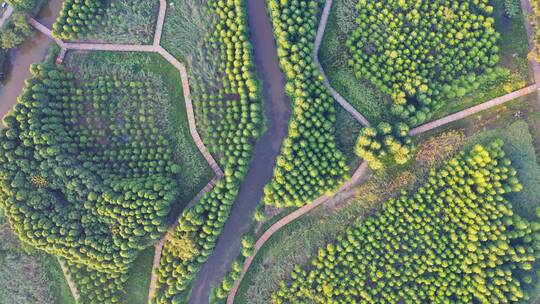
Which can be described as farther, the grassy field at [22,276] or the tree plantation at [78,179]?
the grassy field at [22,276]

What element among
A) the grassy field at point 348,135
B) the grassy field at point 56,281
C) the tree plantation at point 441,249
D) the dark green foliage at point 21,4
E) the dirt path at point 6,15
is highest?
the dark green foliage at point 21,4

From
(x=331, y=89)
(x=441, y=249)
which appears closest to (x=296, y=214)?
(x=331, y=89)

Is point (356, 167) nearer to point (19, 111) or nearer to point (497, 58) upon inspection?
point (497, 58)

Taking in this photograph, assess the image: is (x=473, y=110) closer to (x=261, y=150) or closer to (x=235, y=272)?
(x=261, y=150)

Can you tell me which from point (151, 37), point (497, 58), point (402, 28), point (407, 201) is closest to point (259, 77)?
point (151, 37)

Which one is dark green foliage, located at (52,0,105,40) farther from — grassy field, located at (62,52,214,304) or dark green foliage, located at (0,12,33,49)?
dark green foliage, located at (0,12,33,49)

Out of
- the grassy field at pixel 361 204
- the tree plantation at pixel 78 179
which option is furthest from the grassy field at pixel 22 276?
the grassy field at pixel 361 204

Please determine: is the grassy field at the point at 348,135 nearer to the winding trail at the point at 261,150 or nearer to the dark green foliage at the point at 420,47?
the winding trail at the point at 261,150
